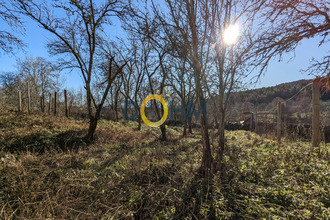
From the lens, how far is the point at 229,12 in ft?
13.8

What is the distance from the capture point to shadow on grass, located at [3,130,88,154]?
18.7ft

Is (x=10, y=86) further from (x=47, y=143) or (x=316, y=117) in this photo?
(x=316, y=117)

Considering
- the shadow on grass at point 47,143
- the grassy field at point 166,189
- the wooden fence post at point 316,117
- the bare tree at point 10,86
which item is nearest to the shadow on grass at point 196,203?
the grassy field at point 166,189

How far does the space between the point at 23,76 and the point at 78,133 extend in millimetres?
19873

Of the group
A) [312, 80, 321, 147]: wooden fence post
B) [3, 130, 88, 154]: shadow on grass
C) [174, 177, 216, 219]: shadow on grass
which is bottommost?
[174, 177, 216, 219]: shadow on grass

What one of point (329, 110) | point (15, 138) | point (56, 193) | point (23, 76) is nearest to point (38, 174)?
point (56, 193)

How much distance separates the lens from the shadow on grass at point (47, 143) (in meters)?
5.71

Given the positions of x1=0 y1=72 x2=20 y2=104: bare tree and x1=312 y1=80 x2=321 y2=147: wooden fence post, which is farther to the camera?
x1=0 y1=72 x2=20 y2=104: bare tree

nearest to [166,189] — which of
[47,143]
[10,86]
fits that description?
[47,143]

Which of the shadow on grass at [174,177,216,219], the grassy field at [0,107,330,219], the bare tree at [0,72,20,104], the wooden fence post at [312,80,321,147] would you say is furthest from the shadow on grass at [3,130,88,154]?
the bare tree at [0,72,20,104]

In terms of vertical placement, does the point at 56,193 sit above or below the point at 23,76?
below

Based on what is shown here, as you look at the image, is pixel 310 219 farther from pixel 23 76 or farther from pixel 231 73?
pixel 23 76

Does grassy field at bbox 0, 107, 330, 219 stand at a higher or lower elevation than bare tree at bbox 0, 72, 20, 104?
lower

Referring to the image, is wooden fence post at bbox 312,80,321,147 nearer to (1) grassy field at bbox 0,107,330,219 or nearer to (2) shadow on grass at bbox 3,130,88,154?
(1) grassy field at bbox 0,107,330,219
